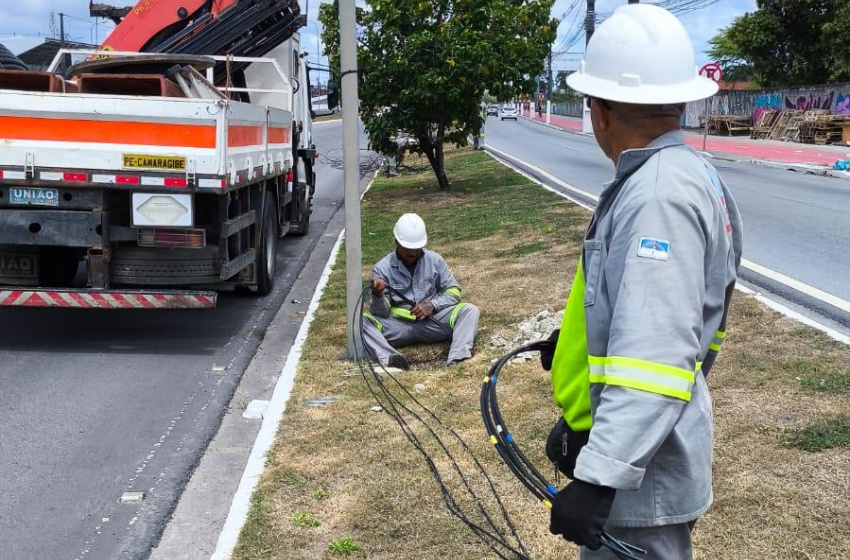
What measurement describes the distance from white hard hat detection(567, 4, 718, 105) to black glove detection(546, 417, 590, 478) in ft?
2.76

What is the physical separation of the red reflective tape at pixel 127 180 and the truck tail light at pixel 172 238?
0.41 meters

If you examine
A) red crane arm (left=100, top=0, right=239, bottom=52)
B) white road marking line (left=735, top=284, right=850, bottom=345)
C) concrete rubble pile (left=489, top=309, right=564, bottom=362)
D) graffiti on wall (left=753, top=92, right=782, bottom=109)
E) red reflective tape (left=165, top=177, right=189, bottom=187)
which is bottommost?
concrete rubble pile (left=489, top=309, right=564, bottom=362)

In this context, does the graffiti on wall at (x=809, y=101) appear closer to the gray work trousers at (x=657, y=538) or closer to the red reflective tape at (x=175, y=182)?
the red reflective tape at (x=175, y=182)

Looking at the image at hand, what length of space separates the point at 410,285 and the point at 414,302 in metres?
0.15

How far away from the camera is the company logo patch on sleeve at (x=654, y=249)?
197 centimetres

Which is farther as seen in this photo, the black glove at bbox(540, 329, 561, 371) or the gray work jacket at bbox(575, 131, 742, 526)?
the black glove at bbox(540, 329, 561, 371)

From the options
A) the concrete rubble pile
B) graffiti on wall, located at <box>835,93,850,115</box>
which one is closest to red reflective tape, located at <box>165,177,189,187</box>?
the concrete rubble pile

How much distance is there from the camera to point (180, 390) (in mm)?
6512

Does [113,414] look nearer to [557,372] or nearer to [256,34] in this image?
[557,372]

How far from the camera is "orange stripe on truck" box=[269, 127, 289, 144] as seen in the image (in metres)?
9.69

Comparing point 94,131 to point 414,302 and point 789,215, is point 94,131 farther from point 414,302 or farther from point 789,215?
point 789,215

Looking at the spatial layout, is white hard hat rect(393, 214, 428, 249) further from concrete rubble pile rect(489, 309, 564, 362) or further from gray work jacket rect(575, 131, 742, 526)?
gray work jacket rect(575, 131, 742, 526)

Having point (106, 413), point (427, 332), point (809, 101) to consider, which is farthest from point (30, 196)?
point (809, 101)

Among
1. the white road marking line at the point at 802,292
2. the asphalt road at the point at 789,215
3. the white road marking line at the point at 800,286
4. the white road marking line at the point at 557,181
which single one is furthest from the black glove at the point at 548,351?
the white road marking line at the point at 557,181
